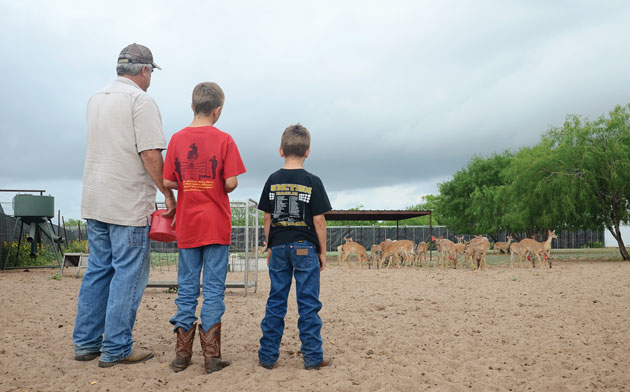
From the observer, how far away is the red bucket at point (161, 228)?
4.14m

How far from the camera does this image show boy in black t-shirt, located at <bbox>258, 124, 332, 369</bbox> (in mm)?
4133

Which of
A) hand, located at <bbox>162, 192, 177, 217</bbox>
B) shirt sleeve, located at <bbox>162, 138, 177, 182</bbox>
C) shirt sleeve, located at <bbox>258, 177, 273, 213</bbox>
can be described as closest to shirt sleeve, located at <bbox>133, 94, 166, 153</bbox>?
shirt sleeve, located at <bbox>162, 138, 177, 182</bbox>

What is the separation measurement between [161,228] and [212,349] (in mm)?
1072

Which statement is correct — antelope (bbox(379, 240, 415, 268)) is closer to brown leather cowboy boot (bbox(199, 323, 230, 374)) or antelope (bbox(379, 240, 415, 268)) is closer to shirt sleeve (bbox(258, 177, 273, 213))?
shirt sleeve (bbox(258, 177, 273, 213))

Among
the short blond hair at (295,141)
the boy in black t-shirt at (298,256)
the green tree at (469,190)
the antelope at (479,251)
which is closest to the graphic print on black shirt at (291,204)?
the boy in black t-shirt at (298,256)

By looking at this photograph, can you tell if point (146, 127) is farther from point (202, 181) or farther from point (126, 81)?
point (202, 181)

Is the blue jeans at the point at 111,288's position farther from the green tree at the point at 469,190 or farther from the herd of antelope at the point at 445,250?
the green tree at the point at 469,190

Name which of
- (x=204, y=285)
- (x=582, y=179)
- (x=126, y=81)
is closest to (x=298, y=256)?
(x=204, y=285)

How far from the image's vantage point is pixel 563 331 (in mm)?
5977

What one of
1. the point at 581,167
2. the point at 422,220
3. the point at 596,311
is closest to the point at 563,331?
the point at 596,311

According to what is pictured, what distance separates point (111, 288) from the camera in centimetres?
Result: 406

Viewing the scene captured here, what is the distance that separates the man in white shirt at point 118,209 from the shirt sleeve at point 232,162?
1.90ft

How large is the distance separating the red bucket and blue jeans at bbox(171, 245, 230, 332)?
0.69 ft

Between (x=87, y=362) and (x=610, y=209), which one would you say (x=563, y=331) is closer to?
(x=87, y=362)
